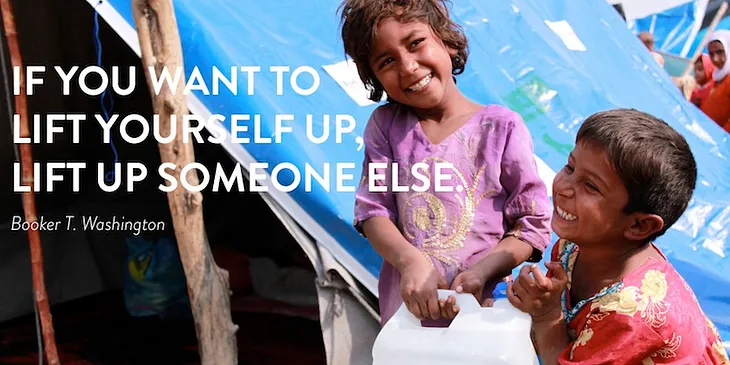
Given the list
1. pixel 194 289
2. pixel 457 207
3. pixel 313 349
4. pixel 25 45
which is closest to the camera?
pixel 457 207

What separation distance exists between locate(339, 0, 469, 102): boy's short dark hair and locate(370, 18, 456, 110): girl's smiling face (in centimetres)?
1

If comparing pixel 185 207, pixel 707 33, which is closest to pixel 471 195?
pixel 185 207

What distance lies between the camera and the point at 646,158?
1.43 metres

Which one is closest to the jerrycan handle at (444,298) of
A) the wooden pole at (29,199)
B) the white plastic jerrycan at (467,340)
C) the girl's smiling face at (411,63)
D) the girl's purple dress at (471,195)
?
the white plastic jerrycan at (467,340)

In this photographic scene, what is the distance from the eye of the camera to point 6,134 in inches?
165

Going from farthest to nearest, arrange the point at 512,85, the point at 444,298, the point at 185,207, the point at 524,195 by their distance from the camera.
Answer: the point at 512,85
the point at 185,207
the point at 524,195
the point at 444,298

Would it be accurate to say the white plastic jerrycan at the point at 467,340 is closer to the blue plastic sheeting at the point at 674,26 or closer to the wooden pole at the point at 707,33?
the wooden pole at the point at 707,33

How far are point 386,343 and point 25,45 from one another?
3288 mm

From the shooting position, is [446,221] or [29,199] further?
[29,199]

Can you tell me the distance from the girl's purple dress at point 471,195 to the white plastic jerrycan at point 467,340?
0.65 ft

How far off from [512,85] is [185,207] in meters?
1.55

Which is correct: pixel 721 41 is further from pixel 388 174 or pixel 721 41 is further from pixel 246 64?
pixel 388 174

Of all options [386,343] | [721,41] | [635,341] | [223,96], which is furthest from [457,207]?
[721,41]

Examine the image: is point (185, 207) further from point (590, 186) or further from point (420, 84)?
point (590, 186)
